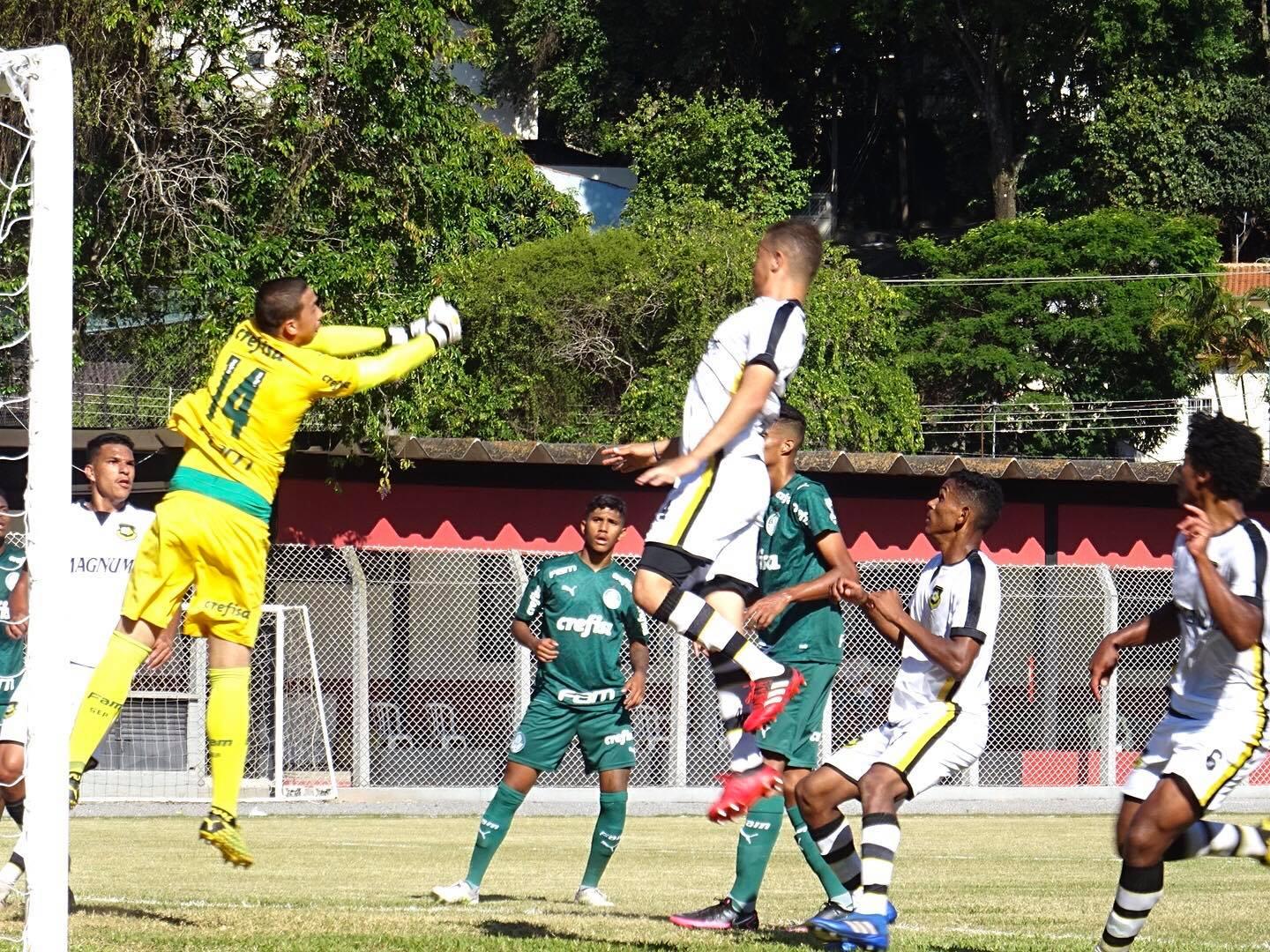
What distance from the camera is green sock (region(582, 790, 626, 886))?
9.92 metres

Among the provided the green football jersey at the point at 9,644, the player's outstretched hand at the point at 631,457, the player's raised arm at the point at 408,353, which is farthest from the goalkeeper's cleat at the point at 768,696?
the green football jersey at the point at 9,644

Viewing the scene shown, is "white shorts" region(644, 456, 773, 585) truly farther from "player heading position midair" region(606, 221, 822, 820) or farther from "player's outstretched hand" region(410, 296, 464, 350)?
"player's outstretched hand" region(410, 296, 464, 350)

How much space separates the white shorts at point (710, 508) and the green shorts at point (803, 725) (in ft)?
4.38

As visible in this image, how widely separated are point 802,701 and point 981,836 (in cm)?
820

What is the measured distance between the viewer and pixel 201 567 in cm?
762

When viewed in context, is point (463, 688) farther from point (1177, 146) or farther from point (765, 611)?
point (1177, 146)

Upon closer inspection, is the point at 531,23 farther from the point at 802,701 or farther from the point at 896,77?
the point at 802,701

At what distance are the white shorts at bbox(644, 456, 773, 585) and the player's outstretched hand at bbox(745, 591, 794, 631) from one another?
27.3 inches

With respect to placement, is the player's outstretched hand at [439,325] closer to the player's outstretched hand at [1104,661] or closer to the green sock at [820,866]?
the green sock at [820,866]

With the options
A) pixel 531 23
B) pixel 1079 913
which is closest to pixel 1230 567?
pixel 1079 913

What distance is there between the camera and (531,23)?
191 ft

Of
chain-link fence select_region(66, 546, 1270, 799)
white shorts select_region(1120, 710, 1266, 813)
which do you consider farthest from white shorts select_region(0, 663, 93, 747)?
chain-link fence select_region(66, 546, 1270, 799)

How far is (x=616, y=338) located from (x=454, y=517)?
10792 mm

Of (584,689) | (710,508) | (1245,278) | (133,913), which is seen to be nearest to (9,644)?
(133,913)
